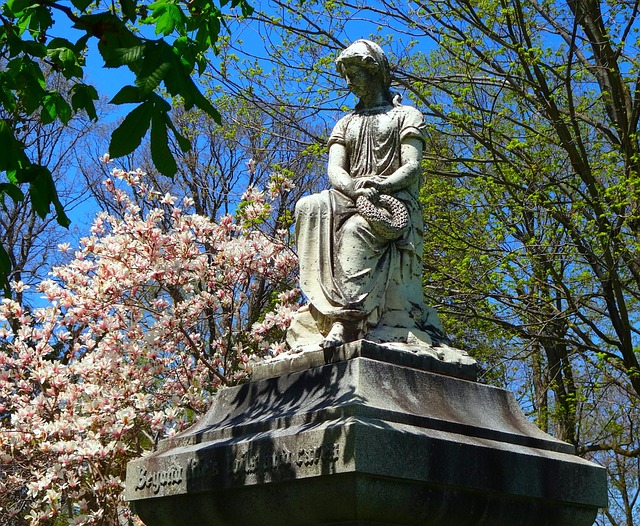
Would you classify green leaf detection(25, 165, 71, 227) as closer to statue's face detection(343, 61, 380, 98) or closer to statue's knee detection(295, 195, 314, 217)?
statue's knee detection(295, 195, 314, 217)

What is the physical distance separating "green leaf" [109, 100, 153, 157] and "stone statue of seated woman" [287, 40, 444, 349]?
2.32 m

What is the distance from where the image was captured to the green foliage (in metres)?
4.20

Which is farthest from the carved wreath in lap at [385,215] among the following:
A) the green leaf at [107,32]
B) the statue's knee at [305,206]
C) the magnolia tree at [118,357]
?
the magnolia tree at [118,357]

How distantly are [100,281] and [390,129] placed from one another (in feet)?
17.8

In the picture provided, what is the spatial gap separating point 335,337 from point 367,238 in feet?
2.37

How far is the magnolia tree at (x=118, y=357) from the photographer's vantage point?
10023 millimetres

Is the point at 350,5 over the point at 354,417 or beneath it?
over

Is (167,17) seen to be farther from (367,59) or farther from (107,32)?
(367,59)

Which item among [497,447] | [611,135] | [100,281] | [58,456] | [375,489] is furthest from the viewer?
[611,135]

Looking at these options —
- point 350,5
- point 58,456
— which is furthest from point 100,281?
point 350,5

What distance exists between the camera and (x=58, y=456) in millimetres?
9938

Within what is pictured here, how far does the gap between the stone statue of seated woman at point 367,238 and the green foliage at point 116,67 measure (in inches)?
59.8

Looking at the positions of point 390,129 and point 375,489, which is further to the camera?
point 390,129

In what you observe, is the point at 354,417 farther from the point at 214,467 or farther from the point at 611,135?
the point at 611,135
